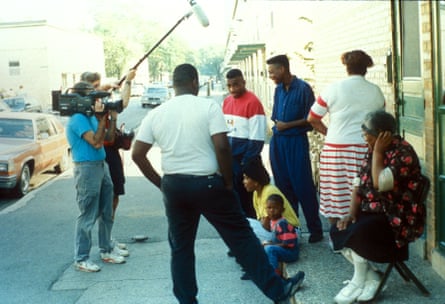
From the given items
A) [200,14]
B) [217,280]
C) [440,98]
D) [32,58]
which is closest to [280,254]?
[217,280]

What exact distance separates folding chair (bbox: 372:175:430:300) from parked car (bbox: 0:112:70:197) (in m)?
7.84

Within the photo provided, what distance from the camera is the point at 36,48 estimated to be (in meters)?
46.6

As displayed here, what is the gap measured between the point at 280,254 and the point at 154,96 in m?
39.0

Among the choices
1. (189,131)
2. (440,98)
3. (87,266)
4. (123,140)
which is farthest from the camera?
(123,140)

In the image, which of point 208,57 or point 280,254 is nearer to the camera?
point 280,254

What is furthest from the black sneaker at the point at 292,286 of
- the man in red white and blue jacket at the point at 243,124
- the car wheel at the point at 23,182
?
the car wheel at the point at 23,182

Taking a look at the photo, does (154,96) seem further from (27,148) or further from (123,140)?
(123,140)

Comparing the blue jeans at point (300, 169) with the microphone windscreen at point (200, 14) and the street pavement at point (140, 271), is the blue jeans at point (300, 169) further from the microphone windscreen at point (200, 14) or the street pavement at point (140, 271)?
the microphone windscreen at point (200, 14)

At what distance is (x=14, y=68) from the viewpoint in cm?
4731

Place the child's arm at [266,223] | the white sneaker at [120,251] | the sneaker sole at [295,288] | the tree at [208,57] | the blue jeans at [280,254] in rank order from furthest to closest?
the tree at [208,57] < the white sneaker at [120,251] < the child's arm at [266,223] < the blue jeans at [280,254] < the sneaker sole at [295,288]

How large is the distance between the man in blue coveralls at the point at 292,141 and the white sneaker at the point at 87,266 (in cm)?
203

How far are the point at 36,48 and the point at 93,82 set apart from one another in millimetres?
42697

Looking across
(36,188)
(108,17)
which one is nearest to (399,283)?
(36,188)

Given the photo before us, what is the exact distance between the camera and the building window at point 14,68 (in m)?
47.2
